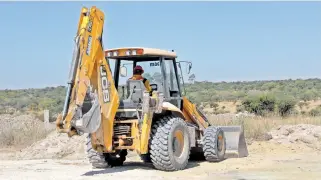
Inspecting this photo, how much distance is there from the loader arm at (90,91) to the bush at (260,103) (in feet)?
85.1

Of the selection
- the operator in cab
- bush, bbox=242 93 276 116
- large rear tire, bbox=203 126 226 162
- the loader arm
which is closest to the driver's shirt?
the operator in cab

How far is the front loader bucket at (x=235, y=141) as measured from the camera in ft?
50.7

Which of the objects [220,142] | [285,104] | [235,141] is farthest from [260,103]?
[220,142]

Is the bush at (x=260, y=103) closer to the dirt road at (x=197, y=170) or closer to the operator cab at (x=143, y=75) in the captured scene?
the dirt road at (x=197, y=170)

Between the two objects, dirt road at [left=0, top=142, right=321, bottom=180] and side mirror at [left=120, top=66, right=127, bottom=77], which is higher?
side mirror at [left=120, top=66, right=127, bottom=77]

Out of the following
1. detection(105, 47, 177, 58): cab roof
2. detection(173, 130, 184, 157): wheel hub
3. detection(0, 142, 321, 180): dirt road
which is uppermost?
detection(105, 47, 177, 58): cab roof

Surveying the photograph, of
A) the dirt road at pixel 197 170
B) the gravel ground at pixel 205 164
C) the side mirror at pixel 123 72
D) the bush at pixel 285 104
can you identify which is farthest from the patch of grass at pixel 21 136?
the bush at pixel 285 104

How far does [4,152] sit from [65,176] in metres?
9.19

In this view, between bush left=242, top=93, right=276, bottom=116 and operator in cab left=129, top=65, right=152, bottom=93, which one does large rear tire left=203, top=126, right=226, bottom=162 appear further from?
bush left=242, top=93, right=276, bottom=116

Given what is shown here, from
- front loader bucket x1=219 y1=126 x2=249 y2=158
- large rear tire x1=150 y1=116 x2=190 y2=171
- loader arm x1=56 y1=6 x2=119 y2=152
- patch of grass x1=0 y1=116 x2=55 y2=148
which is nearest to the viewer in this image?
loader arm x1=56 y1=6 x2=119 y2=152

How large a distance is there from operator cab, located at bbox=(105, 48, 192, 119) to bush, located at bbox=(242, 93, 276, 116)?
931 inches

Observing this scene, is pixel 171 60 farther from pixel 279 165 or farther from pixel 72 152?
pixel 72 152

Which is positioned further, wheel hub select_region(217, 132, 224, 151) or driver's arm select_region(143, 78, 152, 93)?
wheel hub select_region(217, 132, 224, 151)

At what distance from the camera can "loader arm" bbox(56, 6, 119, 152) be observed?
35.8ft
